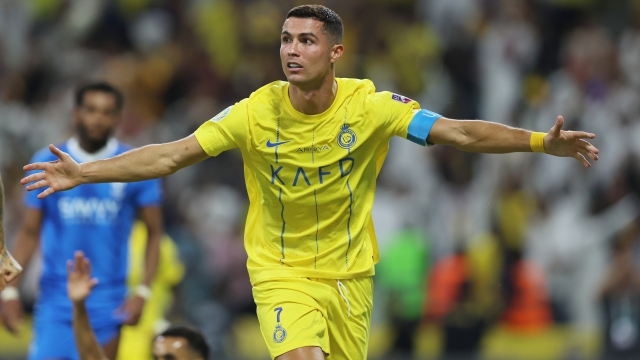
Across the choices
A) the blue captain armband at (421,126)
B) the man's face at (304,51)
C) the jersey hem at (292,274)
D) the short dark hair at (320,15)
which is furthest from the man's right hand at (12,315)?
the blue captain armband at (421,126)

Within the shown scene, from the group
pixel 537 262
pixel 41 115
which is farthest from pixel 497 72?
pixel 41 115

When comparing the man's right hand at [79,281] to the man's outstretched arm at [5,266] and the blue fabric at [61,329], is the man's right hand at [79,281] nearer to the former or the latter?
the blue fabric at [61,329]

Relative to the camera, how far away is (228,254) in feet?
43.8

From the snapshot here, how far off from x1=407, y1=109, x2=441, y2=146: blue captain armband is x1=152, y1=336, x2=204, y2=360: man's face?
1.89 metres

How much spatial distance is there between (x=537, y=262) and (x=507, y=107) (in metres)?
2.26

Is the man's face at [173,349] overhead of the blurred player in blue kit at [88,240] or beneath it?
beneath

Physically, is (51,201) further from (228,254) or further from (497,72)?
(497,72)

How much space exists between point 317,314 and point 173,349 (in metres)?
0.95

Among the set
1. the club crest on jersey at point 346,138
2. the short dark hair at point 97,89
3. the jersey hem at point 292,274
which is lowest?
the jersey hem at point 292,274

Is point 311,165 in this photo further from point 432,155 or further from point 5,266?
point 432,155

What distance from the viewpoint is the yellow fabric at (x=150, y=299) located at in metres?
9.52

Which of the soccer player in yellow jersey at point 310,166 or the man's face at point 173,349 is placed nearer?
the soccer player in yellow jersey at point 310,166

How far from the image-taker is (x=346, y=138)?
21.7 feet

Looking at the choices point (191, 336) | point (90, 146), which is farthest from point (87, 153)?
point (191, 336)
